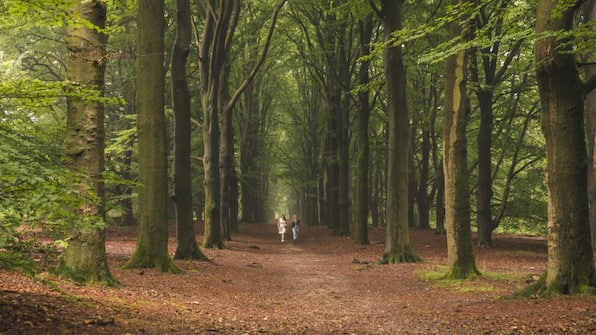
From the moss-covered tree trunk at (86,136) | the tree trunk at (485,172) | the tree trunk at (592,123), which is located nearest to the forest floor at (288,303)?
the moss-covered tree trunk at (86,136)

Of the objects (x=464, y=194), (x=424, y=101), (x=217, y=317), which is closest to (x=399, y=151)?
(x=464, y=194)

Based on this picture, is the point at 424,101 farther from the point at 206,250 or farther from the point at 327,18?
the point at 206,250

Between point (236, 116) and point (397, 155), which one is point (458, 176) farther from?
point (236, 116)

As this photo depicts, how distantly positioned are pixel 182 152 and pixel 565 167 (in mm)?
11204

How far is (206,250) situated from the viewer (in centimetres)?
2009

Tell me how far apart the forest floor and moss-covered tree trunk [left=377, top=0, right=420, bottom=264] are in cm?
89

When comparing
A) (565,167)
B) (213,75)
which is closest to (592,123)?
(565,167)

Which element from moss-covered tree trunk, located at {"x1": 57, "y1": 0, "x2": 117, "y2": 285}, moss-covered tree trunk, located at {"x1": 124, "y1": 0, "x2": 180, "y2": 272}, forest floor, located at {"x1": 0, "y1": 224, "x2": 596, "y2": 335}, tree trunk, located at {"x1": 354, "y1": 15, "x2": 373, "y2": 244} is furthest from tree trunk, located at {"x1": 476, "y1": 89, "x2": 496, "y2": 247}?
moss-covered tree trunk, located at {"x1": 57, "y1": 0, "x2": 117, "y2": 285}

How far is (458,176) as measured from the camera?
12.5 m

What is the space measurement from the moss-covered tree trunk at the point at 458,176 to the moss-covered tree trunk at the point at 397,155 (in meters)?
4.00

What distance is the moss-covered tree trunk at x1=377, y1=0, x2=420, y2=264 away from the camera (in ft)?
54.8

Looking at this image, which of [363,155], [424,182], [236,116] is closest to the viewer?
[363,155]

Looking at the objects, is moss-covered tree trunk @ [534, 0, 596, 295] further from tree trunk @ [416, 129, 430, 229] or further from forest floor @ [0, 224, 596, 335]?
tree trunk @ [416, 129, 430, 229]

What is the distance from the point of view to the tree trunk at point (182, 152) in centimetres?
1576
